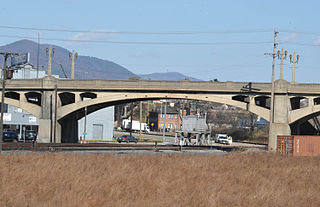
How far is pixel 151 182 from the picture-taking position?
27.4m

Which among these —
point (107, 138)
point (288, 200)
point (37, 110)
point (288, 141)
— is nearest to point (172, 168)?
point (288, 200)

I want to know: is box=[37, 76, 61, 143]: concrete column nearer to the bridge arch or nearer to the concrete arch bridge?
the concrete arch bridge

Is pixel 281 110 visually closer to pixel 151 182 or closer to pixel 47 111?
pixel 47 111

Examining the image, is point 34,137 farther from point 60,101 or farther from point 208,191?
point 208,191

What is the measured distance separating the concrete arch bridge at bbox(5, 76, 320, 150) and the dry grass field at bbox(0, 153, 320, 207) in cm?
2255

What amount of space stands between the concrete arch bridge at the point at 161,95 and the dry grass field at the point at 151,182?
2255 cm

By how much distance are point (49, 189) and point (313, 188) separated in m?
14.9

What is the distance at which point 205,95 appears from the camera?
212 feet

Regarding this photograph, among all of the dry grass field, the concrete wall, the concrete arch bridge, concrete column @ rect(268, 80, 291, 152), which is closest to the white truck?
the concrete wall

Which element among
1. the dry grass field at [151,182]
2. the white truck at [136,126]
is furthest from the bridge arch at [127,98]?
the white truck at [136,126]

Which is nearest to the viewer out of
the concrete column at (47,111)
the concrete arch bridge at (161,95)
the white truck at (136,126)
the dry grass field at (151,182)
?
the dry grass field at (151,182)

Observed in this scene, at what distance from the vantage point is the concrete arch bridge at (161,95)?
60969 mm

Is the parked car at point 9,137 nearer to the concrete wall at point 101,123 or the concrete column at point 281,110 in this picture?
the concrete wall at point 101,123

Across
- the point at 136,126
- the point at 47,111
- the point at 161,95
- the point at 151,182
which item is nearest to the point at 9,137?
the point at 47,111
